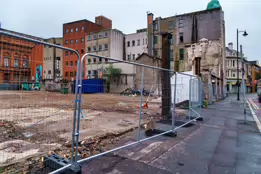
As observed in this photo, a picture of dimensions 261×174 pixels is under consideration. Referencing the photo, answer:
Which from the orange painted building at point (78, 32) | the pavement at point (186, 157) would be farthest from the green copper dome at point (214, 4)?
the pavement at point (186, 157)

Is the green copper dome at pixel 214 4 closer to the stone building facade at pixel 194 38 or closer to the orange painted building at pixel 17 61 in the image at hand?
the stone building facade at pixel 194 38

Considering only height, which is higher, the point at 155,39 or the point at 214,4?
the point at 214,4

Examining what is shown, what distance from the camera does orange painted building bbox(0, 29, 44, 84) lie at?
2754mm

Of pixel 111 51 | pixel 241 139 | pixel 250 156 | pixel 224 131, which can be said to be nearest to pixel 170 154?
pixel 250 156

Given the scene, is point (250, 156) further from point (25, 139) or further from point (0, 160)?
point (25, 139)

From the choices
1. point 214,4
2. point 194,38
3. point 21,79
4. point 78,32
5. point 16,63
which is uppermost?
point 214,4

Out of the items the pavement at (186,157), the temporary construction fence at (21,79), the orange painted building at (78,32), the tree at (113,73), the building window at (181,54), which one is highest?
the orange painted building at (78,32)

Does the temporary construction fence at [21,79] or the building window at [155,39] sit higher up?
the building window at [155,39]

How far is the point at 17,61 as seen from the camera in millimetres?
3025

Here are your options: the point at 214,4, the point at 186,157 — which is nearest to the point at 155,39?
the point at 214,4

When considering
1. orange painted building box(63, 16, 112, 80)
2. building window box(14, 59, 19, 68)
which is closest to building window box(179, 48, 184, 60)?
orange painted building box(63, 16, 112, 80)

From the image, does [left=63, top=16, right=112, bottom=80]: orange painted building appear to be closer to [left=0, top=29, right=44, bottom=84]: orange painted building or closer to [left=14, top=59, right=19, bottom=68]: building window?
[left=0, top=29, right=44, bottom=84]: orange painted building

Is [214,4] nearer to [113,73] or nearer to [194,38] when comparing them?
[194,38]

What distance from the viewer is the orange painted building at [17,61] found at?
2.75 m
